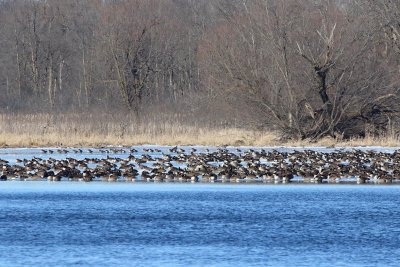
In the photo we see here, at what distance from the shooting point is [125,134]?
3653cm

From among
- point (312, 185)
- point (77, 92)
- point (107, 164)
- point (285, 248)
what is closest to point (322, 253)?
point (285, 248)

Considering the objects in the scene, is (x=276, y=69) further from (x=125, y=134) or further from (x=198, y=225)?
(x=198, y=225)

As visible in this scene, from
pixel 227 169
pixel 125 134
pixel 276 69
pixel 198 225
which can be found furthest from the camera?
pixel 125 134

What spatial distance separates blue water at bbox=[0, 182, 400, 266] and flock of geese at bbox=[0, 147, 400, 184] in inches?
45.6

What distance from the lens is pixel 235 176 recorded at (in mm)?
23453

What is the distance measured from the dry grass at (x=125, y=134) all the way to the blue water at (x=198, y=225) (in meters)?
12.7

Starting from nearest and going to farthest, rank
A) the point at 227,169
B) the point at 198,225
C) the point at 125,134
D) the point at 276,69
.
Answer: the point at 198,225 < the point at 227,169 < the point at 276,69 < the point at 125,134

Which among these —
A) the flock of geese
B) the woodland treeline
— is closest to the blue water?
the flock of geese

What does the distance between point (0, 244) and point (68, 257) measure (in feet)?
5.47

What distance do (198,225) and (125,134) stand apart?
824 inches

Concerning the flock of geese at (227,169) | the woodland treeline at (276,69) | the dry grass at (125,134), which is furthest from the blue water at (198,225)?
the woodland treeline at (276,69)

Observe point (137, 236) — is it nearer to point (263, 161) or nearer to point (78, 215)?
point (78, 215)

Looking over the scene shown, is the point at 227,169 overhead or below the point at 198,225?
overhead

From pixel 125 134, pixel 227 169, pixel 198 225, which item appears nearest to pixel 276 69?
pixel 125 134
